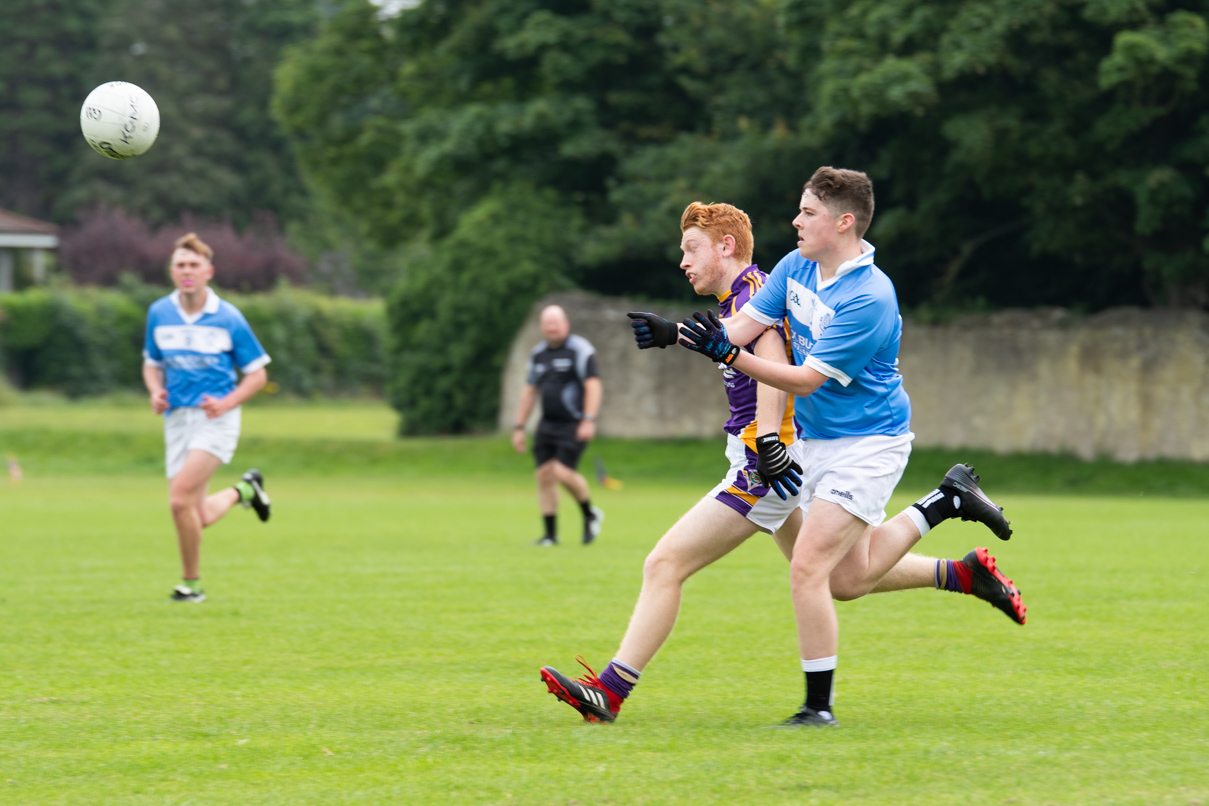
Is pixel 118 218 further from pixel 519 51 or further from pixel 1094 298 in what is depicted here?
pixel 1094 298

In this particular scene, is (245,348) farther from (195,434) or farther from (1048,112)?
(1048,112)

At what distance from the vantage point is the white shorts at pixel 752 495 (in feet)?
19.4

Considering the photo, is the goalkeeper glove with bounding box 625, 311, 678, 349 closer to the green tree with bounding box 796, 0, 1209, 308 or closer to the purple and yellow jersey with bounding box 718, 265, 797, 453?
the purple and yellow jersey with bounding box 718, 265, 797, 453

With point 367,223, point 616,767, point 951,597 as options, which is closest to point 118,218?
point 367,223

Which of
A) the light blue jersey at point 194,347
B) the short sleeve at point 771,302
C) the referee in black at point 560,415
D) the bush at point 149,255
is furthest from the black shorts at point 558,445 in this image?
the bush at point 149,255

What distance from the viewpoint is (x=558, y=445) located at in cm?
1420

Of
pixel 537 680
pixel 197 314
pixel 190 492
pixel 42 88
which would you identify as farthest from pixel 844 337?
pixel 42 88

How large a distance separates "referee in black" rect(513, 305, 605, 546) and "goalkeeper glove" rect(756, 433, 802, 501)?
829cm

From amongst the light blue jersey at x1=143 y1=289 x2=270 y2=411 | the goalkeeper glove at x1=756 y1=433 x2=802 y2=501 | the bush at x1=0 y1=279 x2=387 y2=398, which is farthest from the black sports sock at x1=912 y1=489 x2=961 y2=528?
the bush at x1=0 y1=279 x2=387 y2=398

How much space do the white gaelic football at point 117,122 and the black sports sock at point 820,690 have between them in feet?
16.6

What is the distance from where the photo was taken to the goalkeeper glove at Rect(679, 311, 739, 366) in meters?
5.53

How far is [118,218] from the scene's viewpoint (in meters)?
55.7

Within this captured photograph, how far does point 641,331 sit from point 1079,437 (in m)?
20.1

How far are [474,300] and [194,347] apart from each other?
61.0 feet
